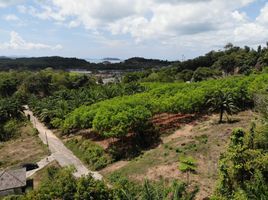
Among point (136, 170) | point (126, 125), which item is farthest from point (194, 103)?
point (136, 170)

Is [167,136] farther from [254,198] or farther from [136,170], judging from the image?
[254,198]

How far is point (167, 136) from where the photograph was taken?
52562mm

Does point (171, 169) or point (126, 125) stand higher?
point (126, 125)

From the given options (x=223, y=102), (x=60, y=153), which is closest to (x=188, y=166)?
(x=223, y=102)

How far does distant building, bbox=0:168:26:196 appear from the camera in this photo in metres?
39.2

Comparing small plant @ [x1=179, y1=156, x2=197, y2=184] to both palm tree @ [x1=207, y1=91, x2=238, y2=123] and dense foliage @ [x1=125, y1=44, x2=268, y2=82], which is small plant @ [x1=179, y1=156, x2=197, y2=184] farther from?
dense foliage @ [x1=125, y1=44, x2=268, y2=82]

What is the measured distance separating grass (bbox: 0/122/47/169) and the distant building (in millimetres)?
10616

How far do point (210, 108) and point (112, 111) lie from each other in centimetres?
1715

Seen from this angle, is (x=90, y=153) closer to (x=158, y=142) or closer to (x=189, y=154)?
(x=158, y=142)

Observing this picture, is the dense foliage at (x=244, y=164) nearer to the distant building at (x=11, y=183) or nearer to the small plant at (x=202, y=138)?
the small plant at (x=202, y=138)

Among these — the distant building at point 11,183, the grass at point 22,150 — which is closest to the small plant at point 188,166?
the distant building at point 11,183

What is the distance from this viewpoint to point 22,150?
59.5 metres

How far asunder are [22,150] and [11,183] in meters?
20.5

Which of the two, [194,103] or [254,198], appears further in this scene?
[194,103]
